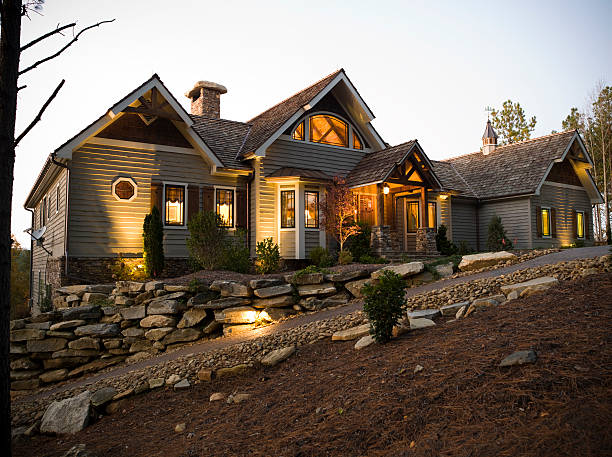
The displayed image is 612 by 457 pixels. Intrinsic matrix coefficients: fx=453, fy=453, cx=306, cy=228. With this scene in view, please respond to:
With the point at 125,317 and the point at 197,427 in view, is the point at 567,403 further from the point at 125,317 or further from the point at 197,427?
the point at 125,317

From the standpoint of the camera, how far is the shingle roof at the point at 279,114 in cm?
1588

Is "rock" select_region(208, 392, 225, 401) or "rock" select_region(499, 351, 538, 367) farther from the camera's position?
"rock" select_region(208, 392, 225, 401)

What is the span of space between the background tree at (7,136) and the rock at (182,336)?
18.3ft

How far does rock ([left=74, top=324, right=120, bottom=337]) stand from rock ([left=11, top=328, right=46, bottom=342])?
742mm

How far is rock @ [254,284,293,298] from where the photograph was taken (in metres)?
10.2

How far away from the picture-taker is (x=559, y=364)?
11.9 feet

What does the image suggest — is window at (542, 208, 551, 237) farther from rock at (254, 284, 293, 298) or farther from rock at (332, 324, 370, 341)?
rock at (332, 324, 370, 341)

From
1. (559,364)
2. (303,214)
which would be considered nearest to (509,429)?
(559,364)

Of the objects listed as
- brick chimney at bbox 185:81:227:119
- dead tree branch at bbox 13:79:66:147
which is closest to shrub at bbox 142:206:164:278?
brick chimney at bbox 185:81:227:119

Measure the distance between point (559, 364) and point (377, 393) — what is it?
5.03ft

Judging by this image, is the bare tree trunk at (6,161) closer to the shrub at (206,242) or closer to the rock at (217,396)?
the rock at (217,396)

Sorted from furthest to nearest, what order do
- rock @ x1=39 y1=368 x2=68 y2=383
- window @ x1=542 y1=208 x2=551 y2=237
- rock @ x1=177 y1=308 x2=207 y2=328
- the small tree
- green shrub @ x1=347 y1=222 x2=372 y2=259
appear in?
window @ x1=542 y1=208 x2=551 y2=237
green shrub @ x1=347 y1=222 x2=372 y2=259
the small tree
rock @ x1=177 y1=308 x2=207 y2=328
rock @ x1=39 y1=368 x2=68 y2=383

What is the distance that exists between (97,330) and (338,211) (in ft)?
27.5

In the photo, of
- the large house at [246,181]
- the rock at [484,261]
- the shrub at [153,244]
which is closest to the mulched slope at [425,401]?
the rock at [484,261]
